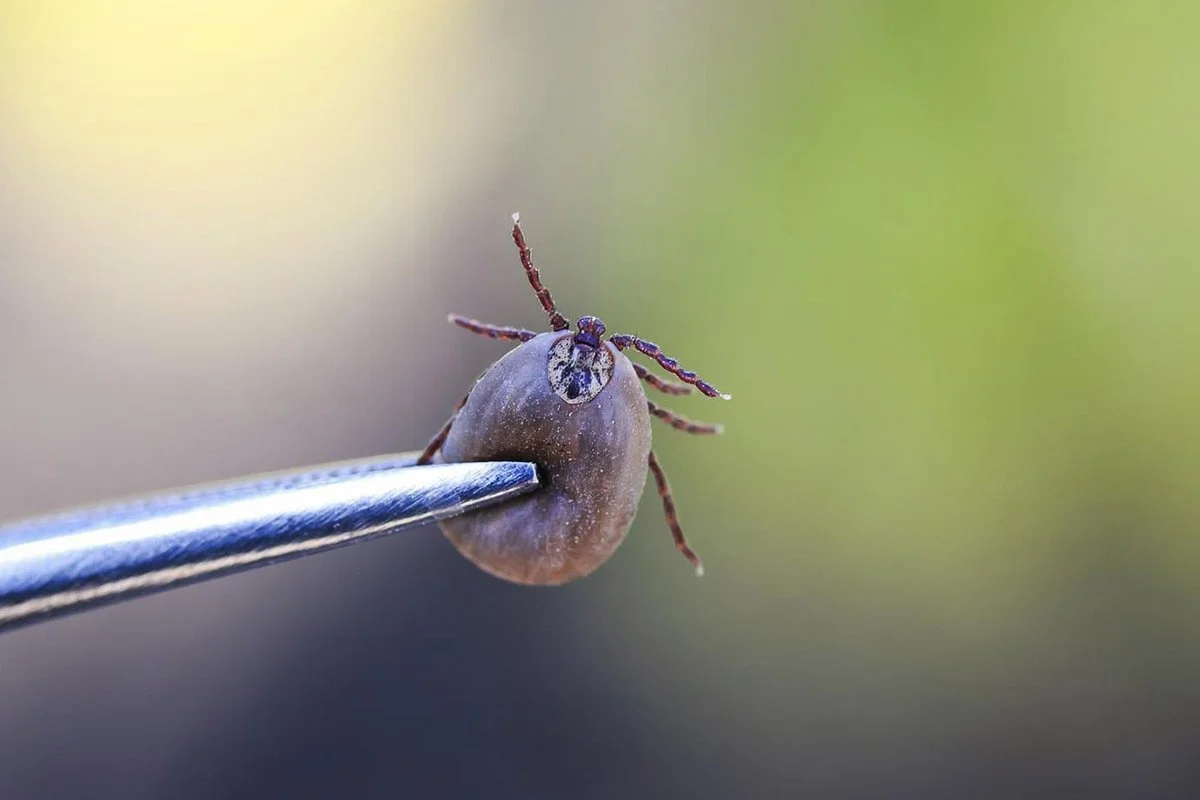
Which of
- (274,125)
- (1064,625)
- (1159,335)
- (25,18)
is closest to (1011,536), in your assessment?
(1064,625)

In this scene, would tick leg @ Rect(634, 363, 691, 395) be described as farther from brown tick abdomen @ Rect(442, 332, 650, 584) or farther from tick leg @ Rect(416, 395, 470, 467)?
tick leg @ Rect(416, 395, 470, 467)

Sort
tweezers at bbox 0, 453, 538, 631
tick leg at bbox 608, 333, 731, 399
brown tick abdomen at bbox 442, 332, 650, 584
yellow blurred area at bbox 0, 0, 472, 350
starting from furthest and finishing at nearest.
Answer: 1. yellow blurred area at bbox 0, 0, 472, 350
2. tick leg at bbox 608, 333, 731, 399
3. brown tick abdomen at bbox 442, 332, 650, 584
4. tweezers at bbox 0, 453, 538, 631

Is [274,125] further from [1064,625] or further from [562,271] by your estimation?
[1064,625]

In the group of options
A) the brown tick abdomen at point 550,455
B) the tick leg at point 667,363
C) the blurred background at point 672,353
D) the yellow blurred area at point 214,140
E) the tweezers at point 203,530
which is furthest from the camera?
the yellow blurred area at point 214,140

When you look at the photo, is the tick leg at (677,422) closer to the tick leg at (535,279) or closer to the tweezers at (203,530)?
the tick leg at (535,279)

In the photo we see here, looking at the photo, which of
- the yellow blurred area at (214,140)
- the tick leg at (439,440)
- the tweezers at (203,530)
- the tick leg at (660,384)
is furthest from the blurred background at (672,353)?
the tweezers at (203,530)

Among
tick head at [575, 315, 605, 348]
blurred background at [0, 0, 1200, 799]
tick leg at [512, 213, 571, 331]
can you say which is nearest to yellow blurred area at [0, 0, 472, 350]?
blurred background at [0, 0, 1200, 799]
